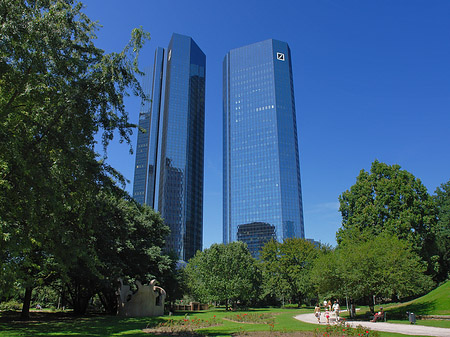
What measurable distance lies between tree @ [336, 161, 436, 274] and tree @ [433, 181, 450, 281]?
24.2 ft

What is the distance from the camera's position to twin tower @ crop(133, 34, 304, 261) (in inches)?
6122

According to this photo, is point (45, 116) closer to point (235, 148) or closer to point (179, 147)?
point (179, 147)

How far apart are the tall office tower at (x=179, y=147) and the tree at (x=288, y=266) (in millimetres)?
97775

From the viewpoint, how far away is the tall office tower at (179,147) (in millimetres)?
161625

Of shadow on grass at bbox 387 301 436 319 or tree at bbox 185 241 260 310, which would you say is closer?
shadow on grass at bbox 387 301 436 319

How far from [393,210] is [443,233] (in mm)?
12958

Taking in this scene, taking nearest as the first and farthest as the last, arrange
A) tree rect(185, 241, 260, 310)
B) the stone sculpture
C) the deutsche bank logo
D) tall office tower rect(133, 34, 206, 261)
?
the stone sculpture < tree rect(185, 241, 260, 310) < tall office tower rect(133, 34, 206, 261) < the deutsche bank logo

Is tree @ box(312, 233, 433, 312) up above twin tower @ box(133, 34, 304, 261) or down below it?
below

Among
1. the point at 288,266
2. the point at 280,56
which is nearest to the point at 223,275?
the point at 288,266

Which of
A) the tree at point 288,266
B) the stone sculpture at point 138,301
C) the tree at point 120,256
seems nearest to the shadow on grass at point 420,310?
the stone sculpture at point 138,301

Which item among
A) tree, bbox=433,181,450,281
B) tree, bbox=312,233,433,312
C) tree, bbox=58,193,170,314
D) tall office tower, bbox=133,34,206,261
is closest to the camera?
tree, bbox=312,233,433,312

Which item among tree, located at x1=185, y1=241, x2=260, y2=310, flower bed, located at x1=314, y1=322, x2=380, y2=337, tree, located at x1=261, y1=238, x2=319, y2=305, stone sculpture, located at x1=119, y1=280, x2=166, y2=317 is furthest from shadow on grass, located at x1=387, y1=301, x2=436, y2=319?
tree, located at x1=261, y1=238, x2=319, y2=305

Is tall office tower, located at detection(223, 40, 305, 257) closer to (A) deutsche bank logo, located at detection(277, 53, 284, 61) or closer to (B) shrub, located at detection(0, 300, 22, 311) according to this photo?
(A) deutsche bank logo, located at detection(277, 53, 284, 61)

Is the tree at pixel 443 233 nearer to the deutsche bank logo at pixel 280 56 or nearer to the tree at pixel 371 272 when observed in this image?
the tree at pixel 371 272
